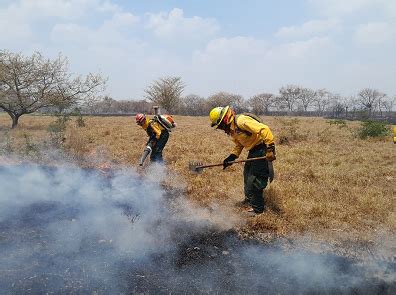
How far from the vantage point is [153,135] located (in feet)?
28.1

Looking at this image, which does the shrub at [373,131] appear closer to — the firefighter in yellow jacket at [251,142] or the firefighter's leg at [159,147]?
the firefighter's leg at [159,147]

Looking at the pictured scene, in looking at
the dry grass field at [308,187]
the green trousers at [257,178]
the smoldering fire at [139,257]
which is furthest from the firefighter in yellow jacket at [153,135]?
the green trousers at [257,178]

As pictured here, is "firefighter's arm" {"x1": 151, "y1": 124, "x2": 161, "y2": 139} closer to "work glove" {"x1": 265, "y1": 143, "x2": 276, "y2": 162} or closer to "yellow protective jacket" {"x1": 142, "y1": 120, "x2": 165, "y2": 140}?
"yellow protective jacket" {"x1": 142, "y1": 120, "x2": 165, "y2": 140}

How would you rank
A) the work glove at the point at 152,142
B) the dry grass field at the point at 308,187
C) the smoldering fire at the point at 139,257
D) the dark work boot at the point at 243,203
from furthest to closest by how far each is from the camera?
the work glove at the point at 152,142 < the dark work boot at the point at 243,203 < the dry grass field at the point at 308,187 < the smoldering fire at the point at 139,257

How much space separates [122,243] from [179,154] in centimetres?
670

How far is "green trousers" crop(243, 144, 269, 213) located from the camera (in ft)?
18.9

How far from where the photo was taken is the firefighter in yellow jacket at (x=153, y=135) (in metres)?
8.44

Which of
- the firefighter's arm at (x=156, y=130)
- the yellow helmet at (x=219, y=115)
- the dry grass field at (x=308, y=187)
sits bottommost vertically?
the dry grass field at (x=308, y=187)

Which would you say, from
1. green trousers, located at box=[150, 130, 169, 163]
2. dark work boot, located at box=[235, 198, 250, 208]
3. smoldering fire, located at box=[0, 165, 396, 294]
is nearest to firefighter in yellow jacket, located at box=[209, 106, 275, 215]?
dark work boot, located at box=[235, 198, 250, 208]

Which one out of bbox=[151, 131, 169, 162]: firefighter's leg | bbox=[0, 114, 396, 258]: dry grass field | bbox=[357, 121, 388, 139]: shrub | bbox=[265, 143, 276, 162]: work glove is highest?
bbox=[265, 143, 276, 162]: work glove

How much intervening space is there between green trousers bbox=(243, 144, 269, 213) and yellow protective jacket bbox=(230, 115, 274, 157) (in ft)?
0.45

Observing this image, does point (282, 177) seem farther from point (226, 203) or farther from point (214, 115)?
point (214, 115)

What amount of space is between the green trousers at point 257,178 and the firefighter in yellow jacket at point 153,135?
3.23 meters

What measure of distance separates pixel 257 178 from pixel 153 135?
3.51 m
